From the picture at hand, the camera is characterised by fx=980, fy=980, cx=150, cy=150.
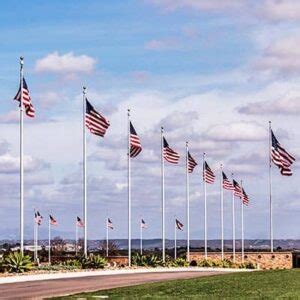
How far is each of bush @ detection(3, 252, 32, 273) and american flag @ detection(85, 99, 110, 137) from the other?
8.53 metres

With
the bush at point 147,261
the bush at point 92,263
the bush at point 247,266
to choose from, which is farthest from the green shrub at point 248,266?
the bush at point 92,263

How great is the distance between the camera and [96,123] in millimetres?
51969

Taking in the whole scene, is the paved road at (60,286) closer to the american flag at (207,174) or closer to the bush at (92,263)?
the bush at (92,263)

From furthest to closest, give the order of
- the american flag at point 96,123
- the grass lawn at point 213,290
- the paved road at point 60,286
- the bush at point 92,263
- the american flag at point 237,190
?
the american flag at point 237,190 < the bush at point 92,263 < the american flag at point 96,123 < the paved road at point 60,286 < the grass lawn at point 213,290

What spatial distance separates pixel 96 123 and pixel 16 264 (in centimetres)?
971

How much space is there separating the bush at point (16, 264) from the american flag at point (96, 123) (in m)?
8.53

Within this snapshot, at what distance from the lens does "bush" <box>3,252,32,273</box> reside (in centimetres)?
4591

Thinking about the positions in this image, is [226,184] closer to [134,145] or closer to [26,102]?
[134,145]

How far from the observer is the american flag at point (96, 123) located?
51.8m

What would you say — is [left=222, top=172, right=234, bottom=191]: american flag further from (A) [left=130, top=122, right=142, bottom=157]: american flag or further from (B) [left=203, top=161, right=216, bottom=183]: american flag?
(A) [left=130, top=122, right=142, bottom=157]: american flag

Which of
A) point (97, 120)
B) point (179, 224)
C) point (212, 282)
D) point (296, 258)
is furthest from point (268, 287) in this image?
point (179, 224)

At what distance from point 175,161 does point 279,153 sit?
668 cm

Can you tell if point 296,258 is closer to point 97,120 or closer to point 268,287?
point 97,120

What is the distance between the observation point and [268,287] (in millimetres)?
34188
